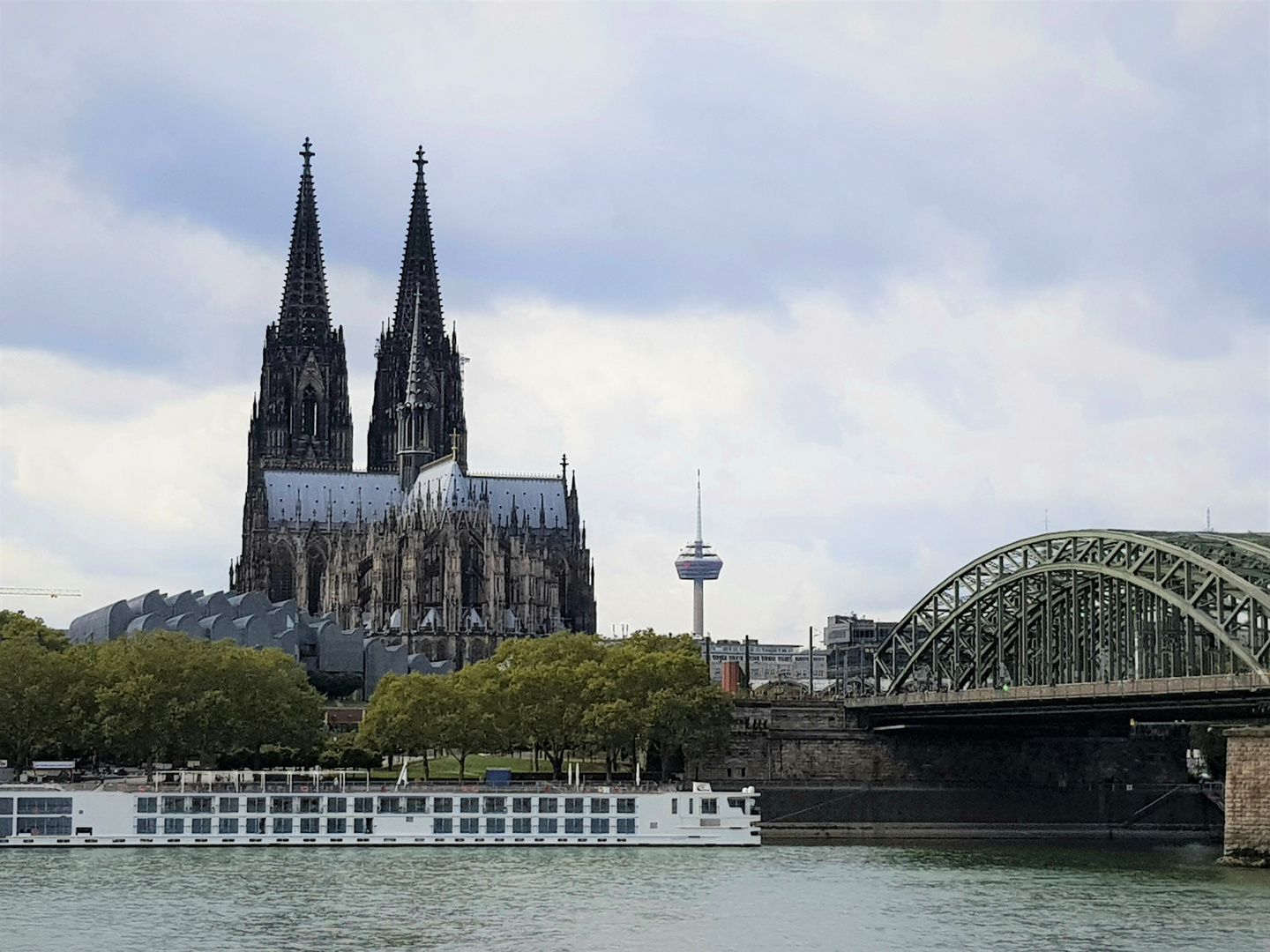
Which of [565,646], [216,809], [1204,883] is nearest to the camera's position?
[1204,883]

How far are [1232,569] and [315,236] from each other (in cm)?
11372

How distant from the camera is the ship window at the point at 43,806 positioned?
80562mm

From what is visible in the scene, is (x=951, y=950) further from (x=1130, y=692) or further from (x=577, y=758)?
(x=577, y=758)

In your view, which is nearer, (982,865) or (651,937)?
(651,937)

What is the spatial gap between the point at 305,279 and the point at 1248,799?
119 meters

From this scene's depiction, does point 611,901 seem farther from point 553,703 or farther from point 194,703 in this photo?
point 194,703

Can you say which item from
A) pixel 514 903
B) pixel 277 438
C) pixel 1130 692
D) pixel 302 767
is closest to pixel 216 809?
pixel 302 767

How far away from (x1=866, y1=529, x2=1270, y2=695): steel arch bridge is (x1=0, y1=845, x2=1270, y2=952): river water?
8.41 metres

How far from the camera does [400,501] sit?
172m

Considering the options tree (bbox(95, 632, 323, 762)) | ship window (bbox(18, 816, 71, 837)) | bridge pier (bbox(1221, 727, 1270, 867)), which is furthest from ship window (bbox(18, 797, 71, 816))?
bridge pier (bbox(1221, 727, 1270, 867))

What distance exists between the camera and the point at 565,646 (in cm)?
10981

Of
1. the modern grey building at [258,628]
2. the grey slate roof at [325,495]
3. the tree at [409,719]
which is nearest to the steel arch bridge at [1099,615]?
the tree at [409,719]

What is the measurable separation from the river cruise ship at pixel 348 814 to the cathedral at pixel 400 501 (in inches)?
2768

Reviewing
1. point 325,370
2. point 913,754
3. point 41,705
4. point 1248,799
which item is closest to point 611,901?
point 1248,799
